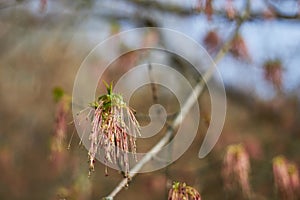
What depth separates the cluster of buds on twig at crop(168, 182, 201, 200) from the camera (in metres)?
1.43

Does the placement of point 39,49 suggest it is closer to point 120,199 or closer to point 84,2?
point 84,2

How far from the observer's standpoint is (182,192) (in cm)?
145

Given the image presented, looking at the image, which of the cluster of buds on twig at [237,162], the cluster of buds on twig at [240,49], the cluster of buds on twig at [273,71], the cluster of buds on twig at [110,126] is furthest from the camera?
the cluster of buds on twig at [273,71]

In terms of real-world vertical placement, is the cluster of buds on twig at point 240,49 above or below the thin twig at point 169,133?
above

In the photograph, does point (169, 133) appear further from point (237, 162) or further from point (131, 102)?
point (131, 102)

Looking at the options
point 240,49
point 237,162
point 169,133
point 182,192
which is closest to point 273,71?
point 240,49

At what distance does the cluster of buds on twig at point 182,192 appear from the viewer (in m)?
1.43

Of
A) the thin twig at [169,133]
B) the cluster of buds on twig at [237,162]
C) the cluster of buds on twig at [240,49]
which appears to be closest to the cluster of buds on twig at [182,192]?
the thin twig at [169,133]

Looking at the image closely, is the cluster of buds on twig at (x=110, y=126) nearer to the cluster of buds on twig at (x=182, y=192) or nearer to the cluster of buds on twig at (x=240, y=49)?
the cluster of buds on twig at (x=182, y=192)

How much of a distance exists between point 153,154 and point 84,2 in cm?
236

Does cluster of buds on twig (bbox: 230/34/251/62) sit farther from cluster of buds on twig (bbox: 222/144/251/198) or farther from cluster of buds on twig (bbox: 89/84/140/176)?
cluster of buds on twig (bbox: 89/84/140/176)

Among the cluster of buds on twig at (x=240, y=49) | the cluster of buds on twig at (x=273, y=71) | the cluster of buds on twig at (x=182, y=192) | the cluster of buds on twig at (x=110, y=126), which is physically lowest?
the cluster of buds on twig at (x=182, y=192)

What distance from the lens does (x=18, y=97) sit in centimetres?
899

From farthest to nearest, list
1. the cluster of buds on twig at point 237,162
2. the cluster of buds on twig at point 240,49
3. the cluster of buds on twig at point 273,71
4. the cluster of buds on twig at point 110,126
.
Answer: the cluster of buds on twig at point 273,71
the cluster of buds on twig at point 240,49
the cluster of buds on twig at point 237,162
the cluster of buds on twig at point 110,126
